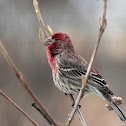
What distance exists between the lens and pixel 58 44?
3.73 m

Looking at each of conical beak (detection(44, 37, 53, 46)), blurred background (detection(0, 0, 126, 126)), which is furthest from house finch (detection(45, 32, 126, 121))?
blurred background (detection(0, 0, 126, 126))

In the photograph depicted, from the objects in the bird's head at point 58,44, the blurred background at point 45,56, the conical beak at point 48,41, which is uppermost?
the conical beak at point 48,41

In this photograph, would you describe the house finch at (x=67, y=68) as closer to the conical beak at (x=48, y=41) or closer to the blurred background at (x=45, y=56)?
the conical beak at (x=48, y=41)

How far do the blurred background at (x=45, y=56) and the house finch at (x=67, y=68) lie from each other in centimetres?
239

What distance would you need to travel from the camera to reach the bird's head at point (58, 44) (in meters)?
3.57

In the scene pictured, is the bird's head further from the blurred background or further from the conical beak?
the blurred background

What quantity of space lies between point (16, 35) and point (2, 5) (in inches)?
48.9

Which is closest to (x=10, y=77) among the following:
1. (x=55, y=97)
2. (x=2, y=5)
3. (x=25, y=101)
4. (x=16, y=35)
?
(x=25, y=101)

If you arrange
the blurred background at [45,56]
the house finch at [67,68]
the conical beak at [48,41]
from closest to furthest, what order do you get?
the conical beak at [48,41] → the house finch at [67,68] → the blurred background at [45,56]

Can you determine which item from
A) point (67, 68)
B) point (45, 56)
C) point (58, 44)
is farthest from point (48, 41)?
point (45, 56)

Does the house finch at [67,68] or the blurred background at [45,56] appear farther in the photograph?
the blurred background at [45,56]

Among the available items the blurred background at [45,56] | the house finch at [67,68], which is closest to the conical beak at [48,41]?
the house finch at [67,68]

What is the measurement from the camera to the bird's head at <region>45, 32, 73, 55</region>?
3.57m

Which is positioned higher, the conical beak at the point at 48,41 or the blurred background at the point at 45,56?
the conical beak at the point at 48,41
